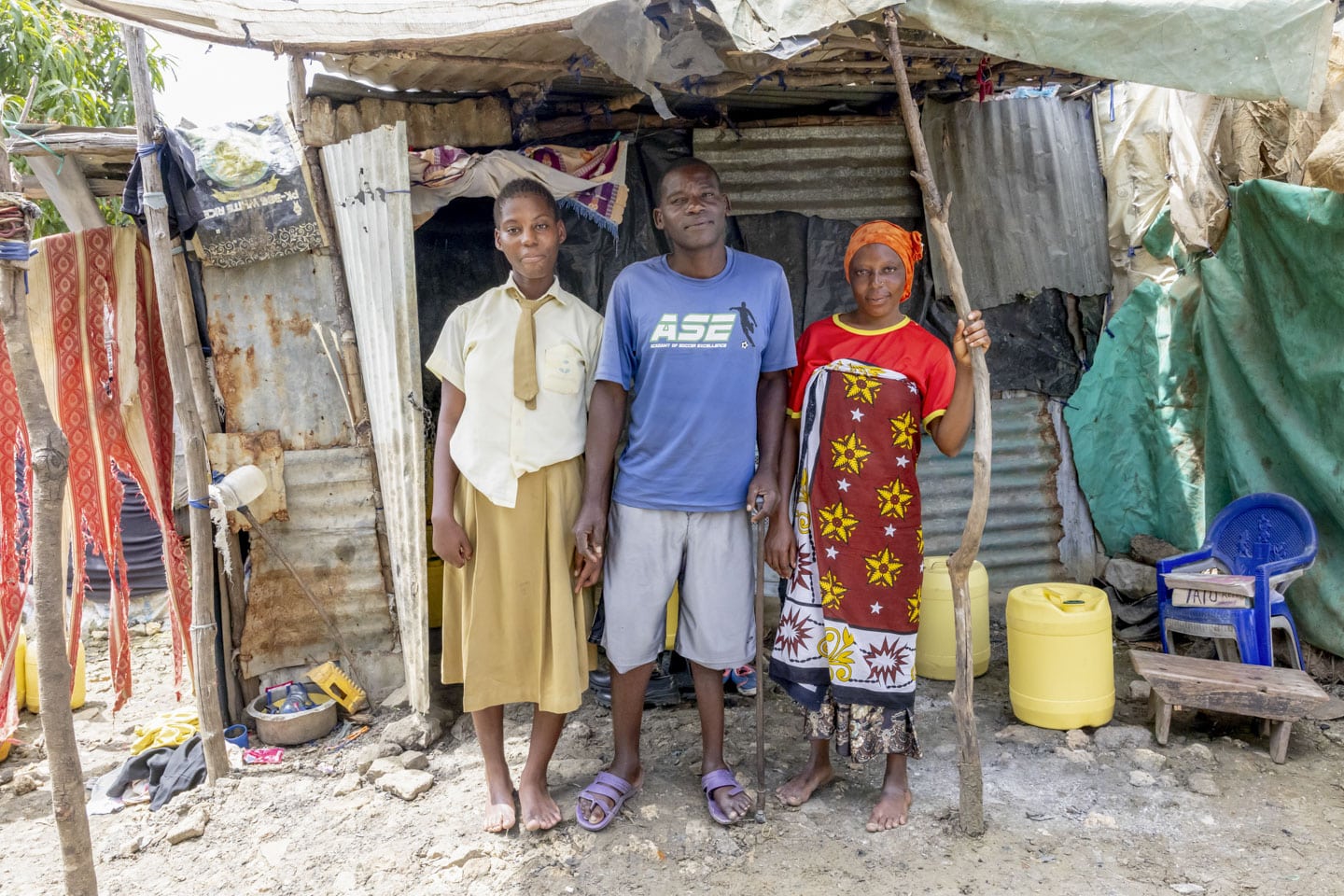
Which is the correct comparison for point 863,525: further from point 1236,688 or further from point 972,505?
point 1236,688

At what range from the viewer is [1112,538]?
17.1ft

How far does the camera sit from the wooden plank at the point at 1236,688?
333 cm

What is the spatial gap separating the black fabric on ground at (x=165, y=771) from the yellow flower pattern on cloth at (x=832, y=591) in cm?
249

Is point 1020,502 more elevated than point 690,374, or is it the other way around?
point 690,374

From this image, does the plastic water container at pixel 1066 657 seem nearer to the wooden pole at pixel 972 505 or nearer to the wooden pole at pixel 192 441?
the wooden pole at pixel 972 505

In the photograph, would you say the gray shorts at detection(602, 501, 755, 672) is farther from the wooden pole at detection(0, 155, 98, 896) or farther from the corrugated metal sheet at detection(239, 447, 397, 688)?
the corrugated metal sheet at detection(239, 447, 397, 688)

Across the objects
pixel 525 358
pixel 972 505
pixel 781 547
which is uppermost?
pixel 525 358

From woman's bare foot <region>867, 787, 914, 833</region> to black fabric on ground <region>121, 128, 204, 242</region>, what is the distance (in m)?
3.43

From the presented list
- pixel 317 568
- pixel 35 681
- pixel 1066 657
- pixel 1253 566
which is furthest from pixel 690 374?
pixel 35 681

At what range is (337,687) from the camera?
4086 mm

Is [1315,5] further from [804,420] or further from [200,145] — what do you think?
[200,145]

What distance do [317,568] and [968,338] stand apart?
2.95 m

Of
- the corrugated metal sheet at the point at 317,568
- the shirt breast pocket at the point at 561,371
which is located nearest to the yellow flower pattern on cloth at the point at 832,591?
the shirt breast pocket at the point at 561,371

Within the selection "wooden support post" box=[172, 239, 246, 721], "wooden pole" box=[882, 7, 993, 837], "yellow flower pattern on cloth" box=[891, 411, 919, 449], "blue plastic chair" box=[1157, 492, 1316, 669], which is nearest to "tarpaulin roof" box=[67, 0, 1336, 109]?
"wooden pole" box=[882, 7, 993, 837]
